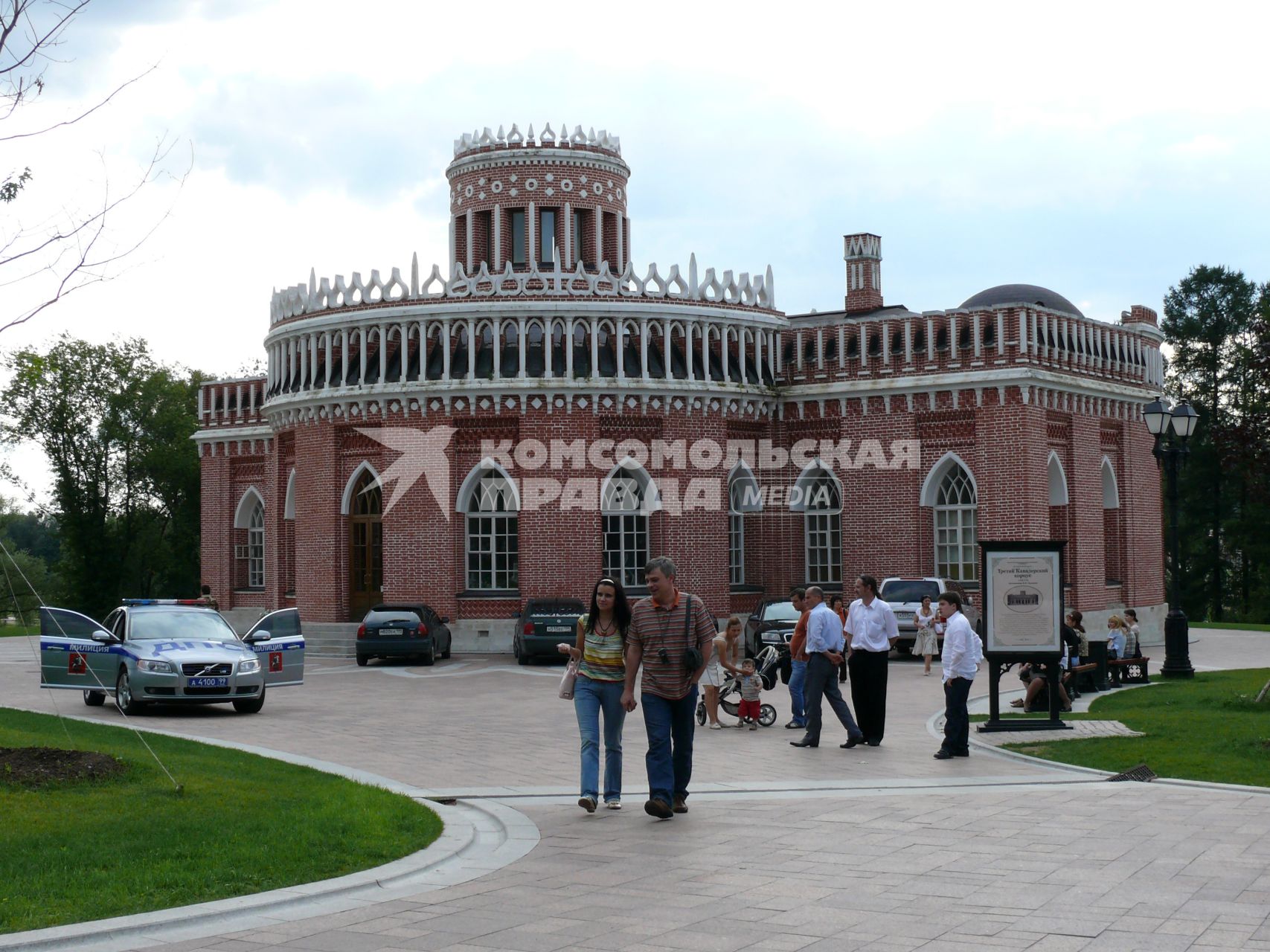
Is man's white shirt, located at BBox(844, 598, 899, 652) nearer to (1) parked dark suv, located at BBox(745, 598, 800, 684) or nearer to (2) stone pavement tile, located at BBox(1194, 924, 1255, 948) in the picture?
(2) stone pavement tile, located at BBox(1194, 924, 1255, 948)

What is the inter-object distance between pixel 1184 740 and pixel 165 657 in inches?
484

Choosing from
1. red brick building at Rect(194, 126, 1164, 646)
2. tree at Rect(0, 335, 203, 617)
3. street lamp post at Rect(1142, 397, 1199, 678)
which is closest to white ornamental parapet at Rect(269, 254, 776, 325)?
Answer: red brick building at Rect(194, 126, 1164, 646)

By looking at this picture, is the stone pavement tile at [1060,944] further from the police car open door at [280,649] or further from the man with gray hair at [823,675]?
the police car open door at [280,649]

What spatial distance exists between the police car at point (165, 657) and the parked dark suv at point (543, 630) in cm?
848

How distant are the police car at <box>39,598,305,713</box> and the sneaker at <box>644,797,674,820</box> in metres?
9.55

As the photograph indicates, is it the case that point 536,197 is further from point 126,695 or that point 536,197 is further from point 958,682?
point 958,682

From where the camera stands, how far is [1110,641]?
23.3m

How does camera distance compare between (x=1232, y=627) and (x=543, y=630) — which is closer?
(x=543, y=630)

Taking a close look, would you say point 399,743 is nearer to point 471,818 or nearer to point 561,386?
point 471,818

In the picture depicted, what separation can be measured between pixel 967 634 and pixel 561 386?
18.2 meters

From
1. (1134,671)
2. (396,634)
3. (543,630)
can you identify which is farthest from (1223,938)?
(396,634)

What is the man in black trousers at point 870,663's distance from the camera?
15.4m

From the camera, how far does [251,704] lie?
19.4 meters

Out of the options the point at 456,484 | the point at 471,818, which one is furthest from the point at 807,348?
the point at 471,818
